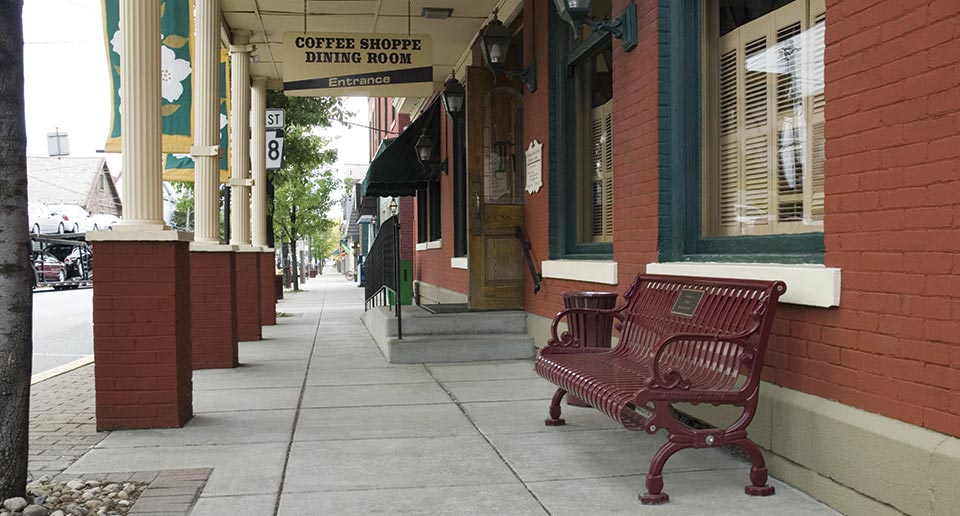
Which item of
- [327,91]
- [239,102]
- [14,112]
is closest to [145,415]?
[14,112]

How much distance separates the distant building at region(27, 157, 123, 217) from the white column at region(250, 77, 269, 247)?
6643 cm

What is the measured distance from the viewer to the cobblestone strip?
515 centimetres

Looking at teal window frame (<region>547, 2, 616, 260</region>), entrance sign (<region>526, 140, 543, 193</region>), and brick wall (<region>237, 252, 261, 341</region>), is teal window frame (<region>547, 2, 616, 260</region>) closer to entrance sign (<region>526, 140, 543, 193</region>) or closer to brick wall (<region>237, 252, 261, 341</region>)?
entrance sign (<region>526, 140, 543, 193</region>)

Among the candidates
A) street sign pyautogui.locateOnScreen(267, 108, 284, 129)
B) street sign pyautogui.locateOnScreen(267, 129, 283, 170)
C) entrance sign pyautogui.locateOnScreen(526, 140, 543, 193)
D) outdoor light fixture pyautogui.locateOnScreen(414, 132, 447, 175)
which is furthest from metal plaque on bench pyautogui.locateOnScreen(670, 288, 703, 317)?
street sign pyautogui.locateOnScreen(267, 108, 284, 129)

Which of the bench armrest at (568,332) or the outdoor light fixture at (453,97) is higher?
the outdoor light fixture at (453,97)

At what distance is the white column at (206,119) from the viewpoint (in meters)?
9.44

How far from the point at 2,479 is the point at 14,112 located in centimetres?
184

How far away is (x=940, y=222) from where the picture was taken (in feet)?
11.2

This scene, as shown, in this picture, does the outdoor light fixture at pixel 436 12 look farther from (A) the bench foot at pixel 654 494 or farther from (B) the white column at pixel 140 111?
(A) the bench foot at pixel 654 494

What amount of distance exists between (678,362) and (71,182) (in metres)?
83.7

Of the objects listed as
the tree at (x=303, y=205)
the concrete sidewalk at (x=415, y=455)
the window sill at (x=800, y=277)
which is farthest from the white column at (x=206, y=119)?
the tree at (x=303, y=205)

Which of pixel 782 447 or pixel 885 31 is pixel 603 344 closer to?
pixel 782 447

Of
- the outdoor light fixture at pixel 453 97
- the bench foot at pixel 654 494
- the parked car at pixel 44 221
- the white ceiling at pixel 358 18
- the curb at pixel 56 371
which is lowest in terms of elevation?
the curb at pixel 56 371

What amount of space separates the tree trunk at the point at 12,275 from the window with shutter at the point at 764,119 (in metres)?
4.33
